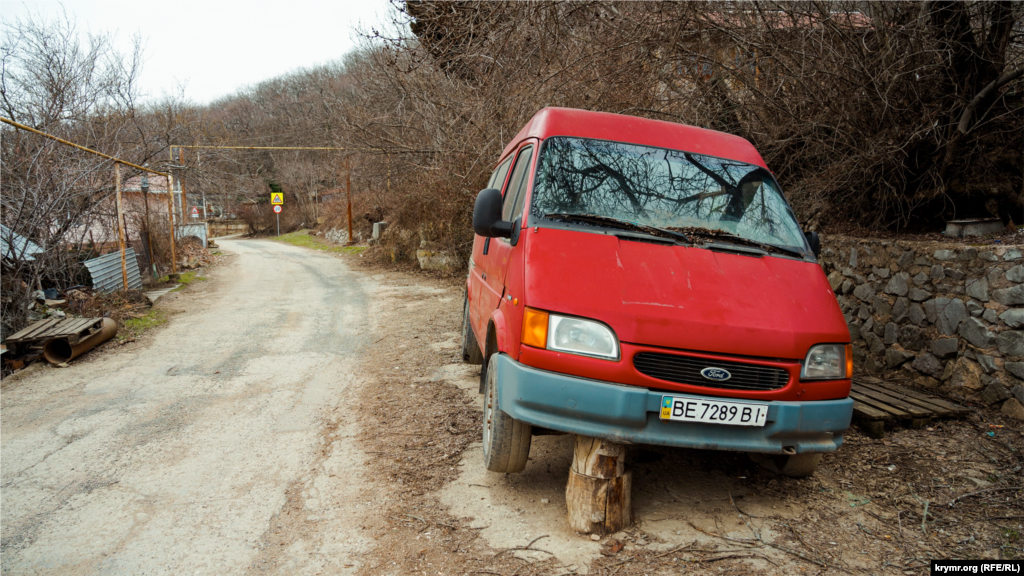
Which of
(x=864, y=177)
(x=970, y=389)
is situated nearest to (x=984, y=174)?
(x=864, y=177)

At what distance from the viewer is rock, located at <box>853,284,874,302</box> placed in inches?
241

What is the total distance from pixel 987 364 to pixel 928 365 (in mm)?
609

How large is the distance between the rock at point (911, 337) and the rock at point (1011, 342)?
791mm

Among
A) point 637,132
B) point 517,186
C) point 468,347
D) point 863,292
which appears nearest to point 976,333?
point 863,292

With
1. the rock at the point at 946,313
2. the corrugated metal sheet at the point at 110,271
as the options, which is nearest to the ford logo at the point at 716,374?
the rock at the point at 946,313

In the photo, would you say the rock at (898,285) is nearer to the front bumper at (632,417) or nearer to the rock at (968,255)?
the rock at (968,255)

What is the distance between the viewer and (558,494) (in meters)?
3.49

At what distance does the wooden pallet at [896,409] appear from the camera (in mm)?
4352

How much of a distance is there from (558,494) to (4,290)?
7.43 metres

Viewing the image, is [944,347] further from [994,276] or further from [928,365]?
[994,276]

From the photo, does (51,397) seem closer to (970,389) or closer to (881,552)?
(881,552)

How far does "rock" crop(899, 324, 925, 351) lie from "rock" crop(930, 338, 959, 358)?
137 mm

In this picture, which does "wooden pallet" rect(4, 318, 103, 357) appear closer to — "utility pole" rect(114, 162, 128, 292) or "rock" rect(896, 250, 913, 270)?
"utility pole" rect(114, 162, 128, 292)

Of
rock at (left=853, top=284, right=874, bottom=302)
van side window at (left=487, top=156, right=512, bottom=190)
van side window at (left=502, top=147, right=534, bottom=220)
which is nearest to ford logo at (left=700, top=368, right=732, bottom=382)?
van side window at (left=502, top=147, right=534, bottom=220)
